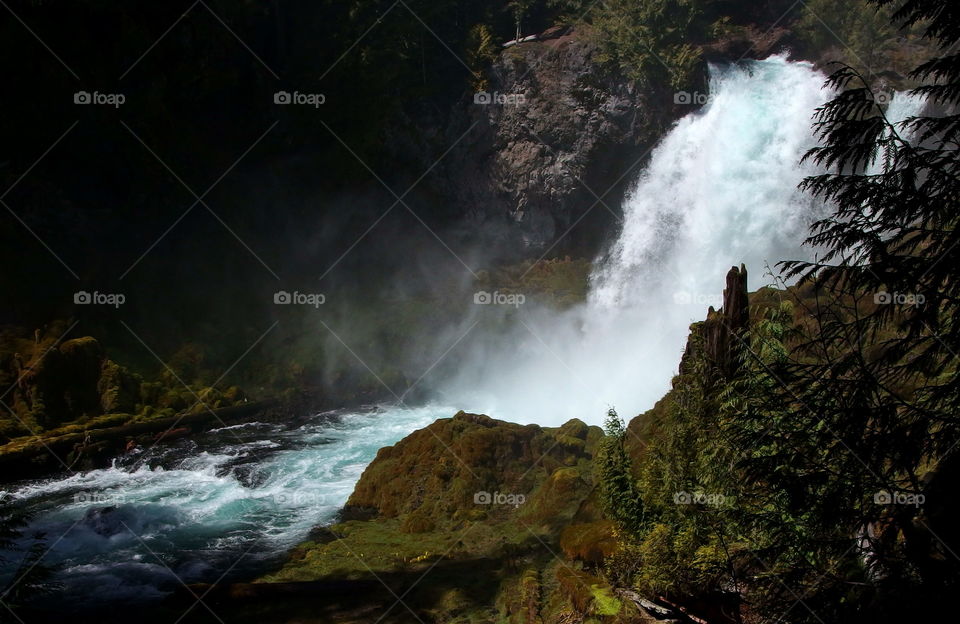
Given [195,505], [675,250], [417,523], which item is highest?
[675,250]

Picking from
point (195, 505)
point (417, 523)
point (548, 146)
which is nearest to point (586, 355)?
point (548, 146)

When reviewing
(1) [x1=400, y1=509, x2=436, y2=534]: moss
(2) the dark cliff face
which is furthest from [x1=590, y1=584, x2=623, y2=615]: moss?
(2) the dark cliff face

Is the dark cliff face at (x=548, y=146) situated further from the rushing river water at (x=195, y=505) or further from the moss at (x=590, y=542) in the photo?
the moss at (x=590, y=542)

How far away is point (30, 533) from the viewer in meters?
15.8

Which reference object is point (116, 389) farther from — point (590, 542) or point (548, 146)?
point (548, 146)

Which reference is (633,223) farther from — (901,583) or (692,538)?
(901,583)

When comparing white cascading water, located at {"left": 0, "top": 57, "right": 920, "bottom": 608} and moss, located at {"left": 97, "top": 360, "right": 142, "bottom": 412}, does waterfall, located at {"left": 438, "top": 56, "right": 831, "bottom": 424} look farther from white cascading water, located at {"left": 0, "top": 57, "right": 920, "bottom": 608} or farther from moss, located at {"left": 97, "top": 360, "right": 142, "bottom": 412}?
moss, located at {"left": 97, "top": 360, "right": 142, "bottom": 412}

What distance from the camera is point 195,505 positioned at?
1812 centimetres

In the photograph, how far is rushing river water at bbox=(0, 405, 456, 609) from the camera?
1375 cm

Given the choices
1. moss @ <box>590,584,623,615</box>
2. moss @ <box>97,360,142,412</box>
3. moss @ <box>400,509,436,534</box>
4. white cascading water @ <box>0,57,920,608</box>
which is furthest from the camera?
moss @ <box>97,360,142,412</box>

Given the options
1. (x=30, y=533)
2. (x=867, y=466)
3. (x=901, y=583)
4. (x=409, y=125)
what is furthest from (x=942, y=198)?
(x=409, y=125)

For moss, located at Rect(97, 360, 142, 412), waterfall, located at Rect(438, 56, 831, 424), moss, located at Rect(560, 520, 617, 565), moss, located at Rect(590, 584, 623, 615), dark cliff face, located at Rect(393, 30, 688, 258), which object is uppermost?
dark cliff face, located at Rect(393, 30, 688, 258)

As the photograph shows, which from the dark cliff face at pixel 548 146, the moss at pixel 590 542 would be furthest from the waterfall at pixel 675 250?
the moss at pixel 590 542

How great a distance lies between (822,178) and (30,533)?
735 inches
